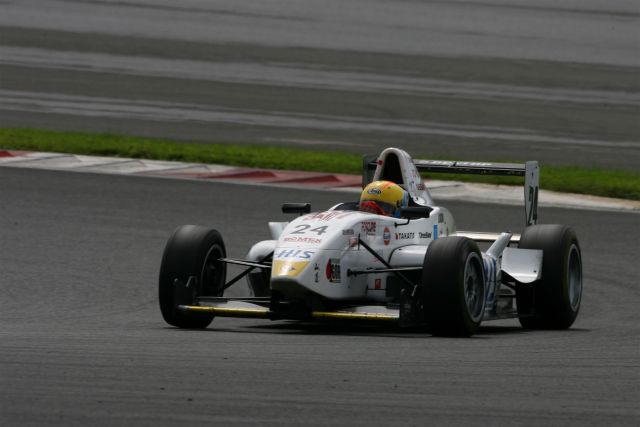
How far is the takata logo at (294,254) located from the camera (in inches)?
444

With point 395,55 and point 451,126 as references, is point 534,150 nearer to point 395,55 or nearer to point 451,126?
point 451,126

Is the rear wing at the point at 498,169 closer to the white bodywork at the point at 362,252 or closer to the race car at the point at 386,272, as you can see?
the race car at the point at 386,272

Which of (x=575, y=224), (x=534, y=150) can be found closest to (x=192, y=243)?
(x=575, y=224)

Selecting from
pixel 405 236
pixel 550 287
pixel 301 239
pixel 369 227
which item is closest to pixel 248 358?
pixel 301 239

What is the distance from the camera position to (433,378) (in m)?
8.68

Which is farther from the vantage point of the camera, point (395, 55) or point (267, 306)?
point (395, 55)

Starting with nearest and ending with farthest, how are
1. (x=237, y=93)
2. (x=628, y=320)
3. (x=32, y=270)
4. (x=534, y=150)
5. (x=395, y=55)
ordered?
(x=628, y=320), (x=32, y=270), (x=534, y=150), (x=237, y=93), (x=395, y=55)

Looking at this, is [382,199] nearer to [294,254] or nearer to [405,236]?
[405,236]

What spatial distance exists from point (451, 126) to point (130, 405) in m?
19.1

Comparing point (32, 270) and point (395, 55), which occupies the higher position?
point (395, 55)

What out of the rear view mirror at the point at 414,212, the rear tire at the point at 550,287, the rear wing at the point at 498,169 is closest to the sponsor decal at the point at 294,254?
the rear view mirror at the point at 414,212

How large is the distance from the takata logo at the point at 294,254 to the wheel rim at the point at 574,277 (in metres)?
2.87

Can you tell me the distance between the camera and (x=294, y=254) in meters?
11.3

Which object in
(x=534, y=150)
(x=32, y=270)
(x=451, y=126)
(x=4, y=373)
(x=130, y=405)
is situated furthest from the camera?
(x=451, y=126)
